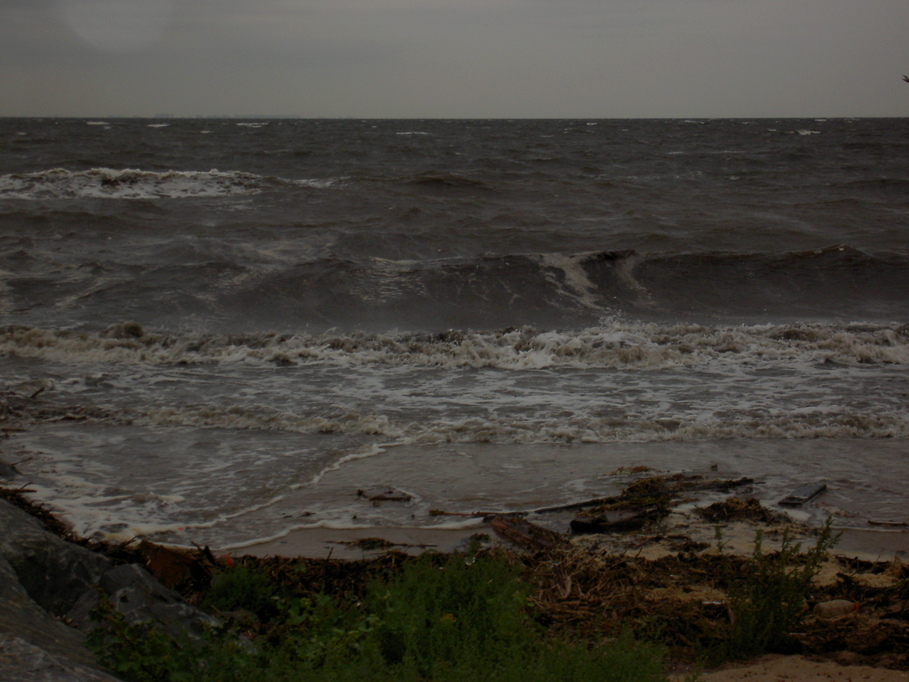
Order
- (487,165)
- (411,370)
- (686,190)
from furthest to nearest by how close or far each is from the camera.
Result: (487,165) → (686,190) → (411,370)

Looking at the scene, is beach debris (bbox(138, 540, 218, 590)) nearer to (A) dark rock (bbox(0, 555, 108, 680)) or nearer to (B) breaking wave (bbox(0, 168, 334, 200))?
(A) dark rock (bbox(0, 555, 108, 680))

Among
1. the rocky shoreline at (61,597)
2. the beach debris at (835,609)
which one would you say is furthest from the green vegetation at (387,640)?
the beach debris at (835,609)

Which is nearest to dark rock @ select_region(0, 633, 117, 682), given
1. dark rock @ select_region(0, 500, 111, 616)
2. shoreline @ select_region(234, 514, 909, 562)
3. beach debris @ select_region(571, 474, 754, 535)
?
dark rock @ select_region(0, 500, 111, 616)

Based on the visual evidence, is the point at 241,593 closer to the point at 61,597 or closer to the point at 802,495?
the point at 61,597

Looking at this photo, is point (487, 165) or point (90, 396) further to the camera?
point (487, 165)

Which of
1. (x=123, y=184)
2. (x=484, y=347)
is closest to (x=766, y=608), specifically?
(x=484, y=347)

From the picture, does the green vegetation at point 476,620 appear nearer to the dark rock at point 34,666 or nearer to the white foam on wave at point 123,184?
the dark rock at point 34,666

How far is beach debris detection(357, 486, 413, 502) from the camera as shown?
17.9 feet

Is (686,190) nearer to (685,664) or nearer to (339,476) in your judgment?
(339,476)

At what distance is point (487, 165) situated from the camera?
1314 inches

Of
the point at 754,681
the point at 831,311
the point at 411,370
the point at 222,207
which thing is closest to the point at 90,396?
the point at 411,370

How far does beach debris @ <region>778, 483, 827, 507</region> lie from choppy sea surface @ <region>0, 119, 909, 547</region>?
8 cm

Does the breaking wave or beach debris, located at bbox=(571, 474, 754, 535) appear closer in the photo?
beach debris, located at bbox=(571, 474, 754, 535)

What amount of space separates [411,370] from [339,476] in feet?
11.4
